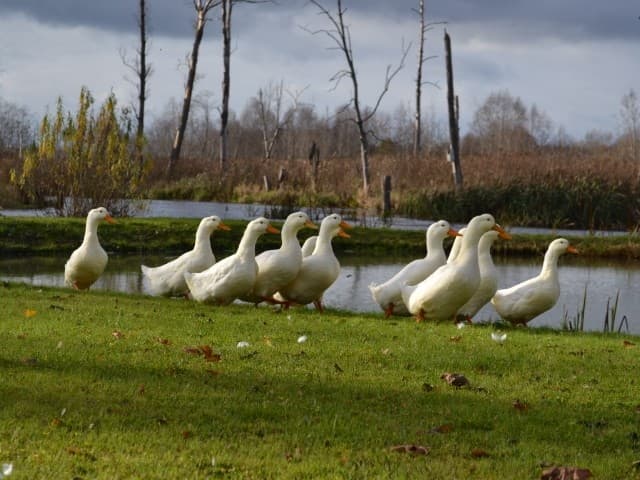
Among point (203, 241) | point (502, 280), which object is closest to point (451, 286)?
point (203, 241)

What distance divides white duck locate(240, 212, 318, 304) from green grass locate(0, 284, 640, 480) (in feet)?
5.56

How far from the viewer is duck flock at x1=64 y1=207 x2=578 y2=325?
1074 centimetres

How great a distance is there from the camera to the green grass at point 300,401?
520 centimetres

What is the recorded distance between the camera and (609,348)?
30.0 ft

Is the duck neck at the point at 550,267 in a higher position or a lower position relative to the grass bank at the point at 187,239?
higher

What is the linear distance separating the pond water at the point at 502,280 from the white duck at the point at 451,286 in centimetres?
178

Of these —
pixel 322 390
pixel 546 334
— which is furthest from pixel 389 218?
pixel 322 390

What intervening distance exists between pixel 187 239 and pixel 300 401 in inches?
639

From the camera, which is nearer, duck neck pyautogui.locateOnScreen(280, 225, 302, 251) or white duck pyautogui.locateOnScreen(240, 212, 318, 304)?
white duck pyautogui.locateOnScreen(240, 212, 318, 304)

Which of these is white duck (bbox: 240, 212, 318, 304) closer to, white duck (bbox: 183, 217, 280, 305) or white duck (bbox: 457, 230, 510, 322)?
white duck (bbox: 183, 217, 280, 305)

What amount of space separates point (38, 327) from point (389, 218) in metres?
19.0

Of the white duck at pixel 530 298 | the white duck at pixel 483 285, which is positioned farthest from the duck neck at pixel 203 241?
the white duck at pixel 530 298

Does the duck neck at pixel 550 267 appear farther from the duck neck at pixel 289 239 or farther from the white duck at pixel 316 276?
the duck neck at pixel 289 239

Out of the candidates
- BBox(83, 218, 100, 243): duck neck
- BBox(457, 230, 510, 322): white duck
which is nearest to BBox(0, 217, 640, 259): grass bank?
BBox(83, 218, 100, 243): duck neck
